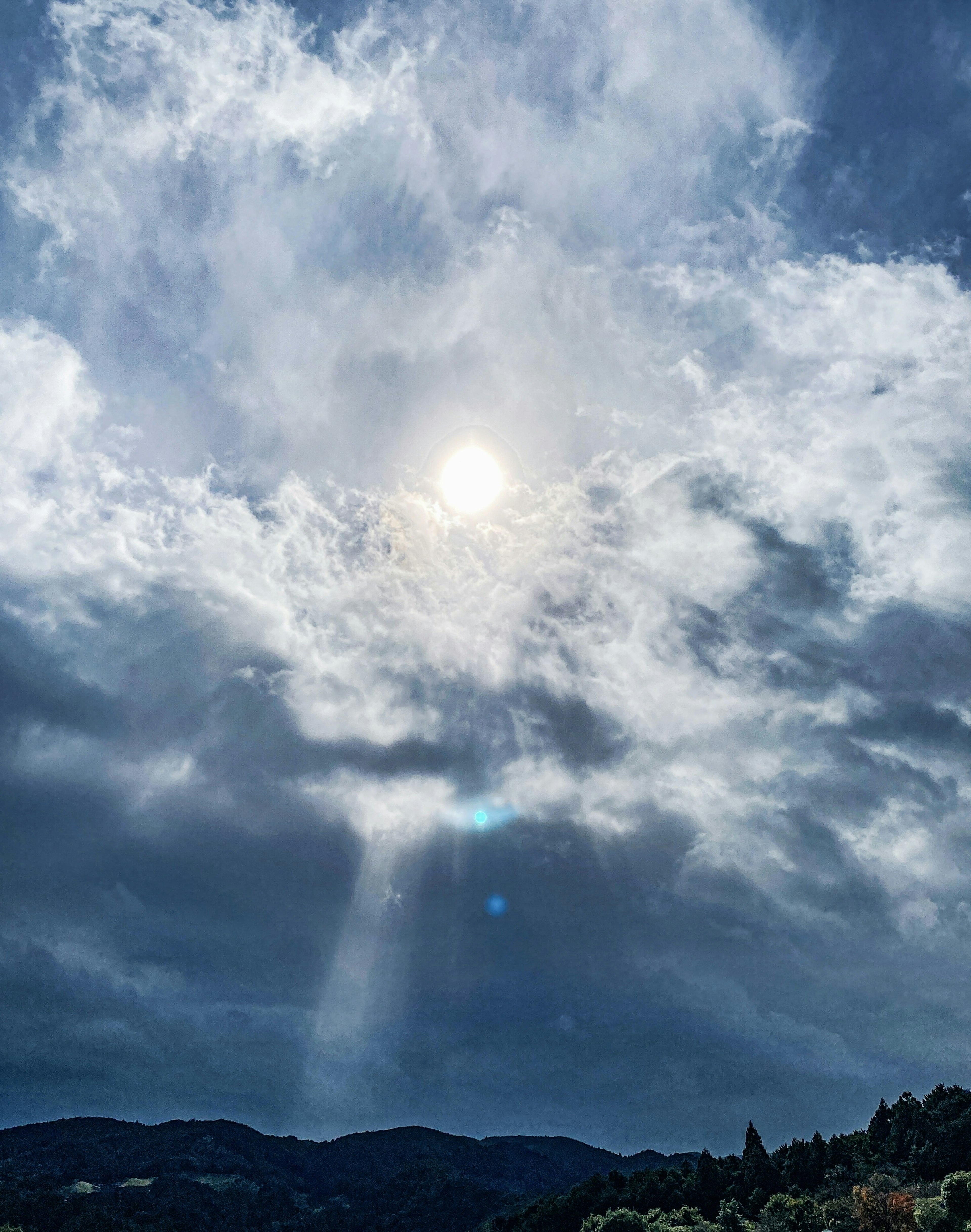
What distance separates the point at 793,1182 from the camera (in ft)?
554

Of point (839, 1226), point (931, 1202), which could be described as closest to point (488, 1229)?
point (839, 1226)

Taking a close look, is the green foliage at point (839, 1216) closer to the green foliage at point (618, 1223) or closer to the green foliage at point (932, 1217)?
the green foliage at point (932, 1217)

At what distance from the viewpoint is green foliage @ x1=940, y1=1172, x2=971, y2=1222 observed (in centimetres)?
11769

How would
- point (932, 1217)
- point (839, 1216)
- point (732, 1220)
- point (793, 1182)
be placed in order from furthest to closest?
point (793, 1182) → point (732, 1220) → point (839, 1216) → point (932, 1217)

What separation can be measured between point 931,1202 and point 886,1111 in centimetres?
7824

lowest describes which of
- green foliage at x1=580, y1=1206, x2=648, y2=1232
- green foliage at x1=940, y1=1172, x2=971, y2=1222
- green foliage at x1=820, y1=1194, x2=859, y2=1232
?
green foliage at x1=580, y1=1206, x2=648, y2=1232

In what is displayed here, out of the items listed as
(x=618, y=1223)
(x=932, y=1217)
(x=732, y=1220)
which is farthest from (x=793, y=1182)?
(x=932, y=1217)

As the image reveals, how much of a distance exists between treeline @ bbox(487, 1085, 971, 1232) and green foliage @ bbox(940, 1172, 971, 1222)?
13.2 meters

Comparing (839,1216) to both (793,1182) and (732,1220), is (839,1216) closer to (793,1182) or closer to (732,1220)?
(732,1220)

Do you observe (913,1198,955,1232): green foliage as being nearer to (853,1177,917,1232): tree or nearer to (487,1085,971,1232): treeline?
(853,1177,917,1232): tree

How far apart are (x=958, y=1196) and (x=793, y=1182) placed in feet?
192

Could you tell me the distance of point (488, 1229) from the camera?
191 meters

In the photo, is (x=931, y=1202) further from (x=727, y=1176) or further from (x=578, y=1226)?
(x=578, y=1226)

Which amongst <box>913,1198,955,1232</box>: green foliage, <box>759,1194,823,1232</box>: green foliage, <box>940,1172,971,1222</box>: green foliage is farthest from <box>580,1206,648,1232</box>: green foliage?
<box>940,1172,971,1222</box>: green foliage
